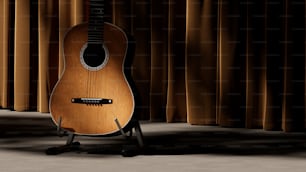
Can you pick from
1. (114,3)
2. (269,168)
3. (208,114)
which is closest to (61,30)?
(114,3)

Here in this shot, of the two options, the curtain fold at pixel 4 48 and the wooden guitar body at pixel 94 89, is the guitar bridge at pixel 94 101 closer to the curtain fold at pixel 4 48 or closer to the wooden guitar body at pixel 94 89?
the wooden guitar body at pixel 94 89

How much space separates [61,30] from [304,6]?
127cm

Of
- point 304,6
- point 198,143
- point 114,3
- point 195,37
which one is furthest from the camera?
point 114,3

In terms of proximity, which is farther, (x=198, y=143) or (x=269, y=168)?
(x=198, y=143)

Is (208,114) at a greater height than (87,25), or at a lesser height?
lesser

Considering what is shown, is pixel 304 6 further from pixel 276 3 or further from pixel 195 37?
pixel 195 37

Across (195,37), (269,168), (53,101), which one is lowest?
(269,168)

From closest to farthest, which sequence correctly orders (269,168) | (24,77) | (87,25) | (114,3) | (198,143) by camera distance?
(269,168)
(87,25)
(198,143)
(114,3)
(24,77)

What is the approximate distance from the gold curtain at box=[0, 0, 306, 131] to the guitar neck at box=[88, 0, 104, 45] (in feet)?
2.72

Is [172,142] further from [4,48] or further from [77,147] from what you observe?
[4,48]

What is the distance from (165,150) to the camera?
87.5 inches

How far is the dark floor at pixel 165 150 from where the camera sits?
1.92 metres

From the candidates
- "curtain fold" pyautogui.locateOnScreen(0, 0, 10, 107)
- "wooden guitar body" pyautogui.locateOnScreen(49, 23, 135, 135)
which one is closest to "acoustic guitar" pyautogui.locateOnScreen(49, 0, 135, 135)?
"wooden guitar body" pyautogui.locateOnScreen(49, 23, 135, 135)

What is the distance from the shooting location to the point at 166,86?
302cm
